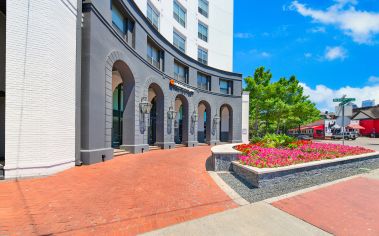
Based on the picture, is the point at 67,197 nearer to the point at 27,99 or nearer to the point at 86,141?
the point at 27,99

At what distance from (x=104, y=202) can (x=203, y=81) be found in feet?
66.0

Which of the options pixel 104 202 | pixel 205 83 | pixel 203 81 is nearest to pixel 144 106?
pixel 104 202

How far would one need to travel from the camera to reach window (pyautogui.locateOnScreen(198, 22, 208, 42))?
78.3 feet

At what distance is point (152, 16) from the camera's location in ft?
56.4

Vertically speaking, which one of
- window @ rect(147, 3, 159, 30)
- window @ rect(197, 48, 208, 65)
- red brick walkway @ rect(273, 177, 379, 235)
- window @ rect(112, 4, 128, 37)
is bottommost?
red brick walkway @ rect(273, 177, 379, 235)

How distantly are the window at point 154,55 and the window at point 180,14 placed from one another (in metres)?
5.08

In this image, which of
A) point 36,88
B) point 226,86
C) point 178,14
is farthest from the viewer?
point 226,86

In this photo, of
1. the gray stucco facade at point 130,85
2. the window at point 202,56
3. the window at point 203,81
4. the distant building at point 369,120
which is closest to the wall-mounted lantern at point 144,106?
the gray stucco facade at point 130,85

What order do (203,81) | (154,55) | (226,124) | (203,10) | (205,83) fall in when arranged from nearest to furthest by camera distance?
(154,55) → (203,81) → (205,83) → (203,10) → (226,124)

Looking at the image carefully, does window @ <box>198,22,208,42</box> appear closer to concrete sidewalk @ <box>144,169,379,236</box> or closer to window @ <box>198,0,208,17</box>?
window @ <box>198,0,208,17</box>

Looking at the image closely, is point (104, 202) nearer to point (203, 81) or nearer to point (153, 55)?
point (153, 55)

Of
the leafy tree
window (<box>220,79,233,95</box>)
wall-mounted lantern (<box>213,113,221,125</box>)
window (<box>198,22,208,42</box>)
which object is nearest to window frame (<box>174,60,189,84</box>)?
window (<box>198,22,208,42</box>)

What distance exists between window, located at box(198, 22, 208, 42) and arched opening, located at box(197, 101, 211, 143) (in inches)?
299

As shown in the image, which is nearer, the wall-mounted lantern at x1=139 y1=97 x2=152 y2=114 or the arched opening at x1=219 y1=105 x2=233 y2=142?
the wall-mounted lantern at x1=139 y1=97 x2=152 y2=114
